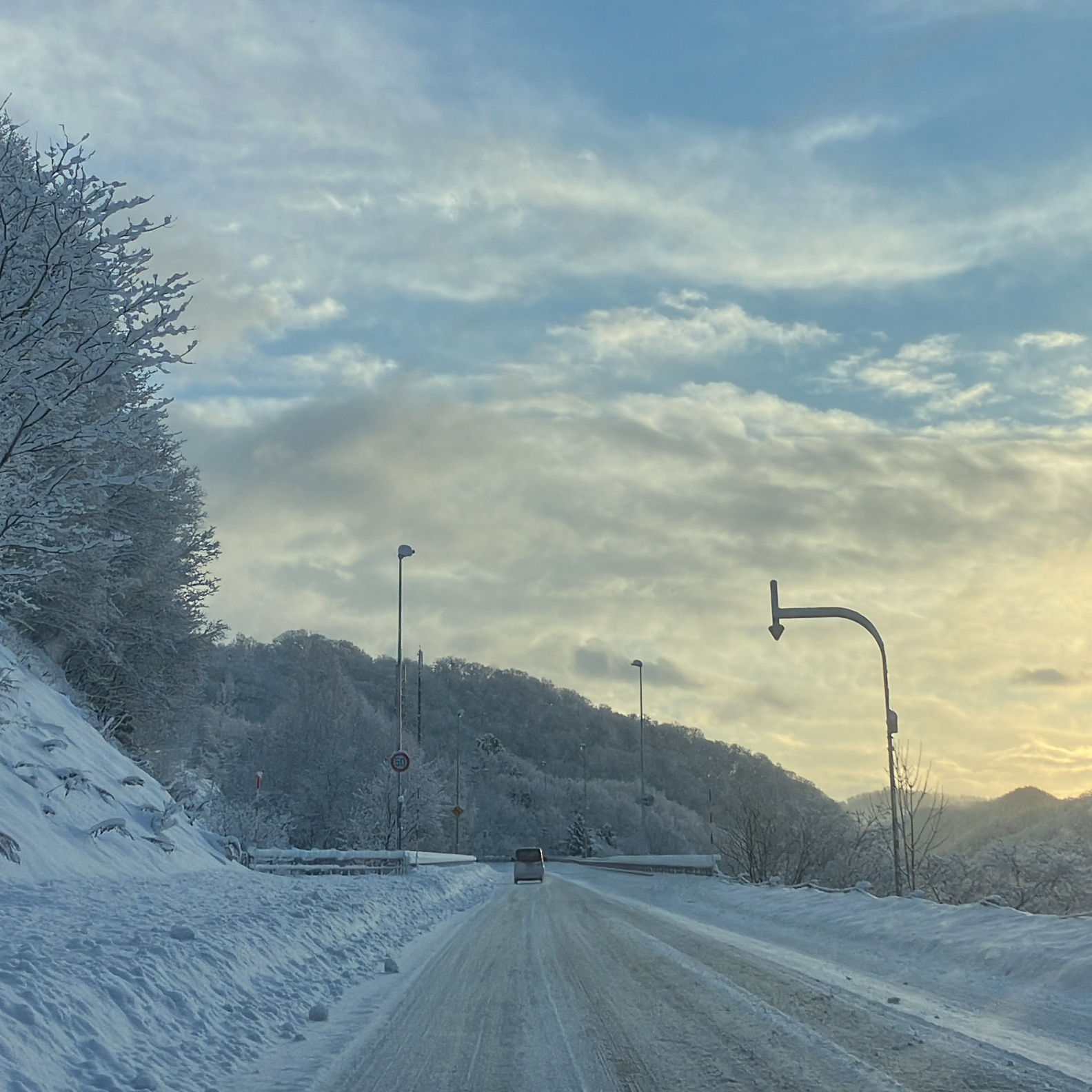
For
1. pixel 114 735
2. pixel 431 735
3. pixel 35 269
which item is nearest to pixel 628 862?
pixel 114 735

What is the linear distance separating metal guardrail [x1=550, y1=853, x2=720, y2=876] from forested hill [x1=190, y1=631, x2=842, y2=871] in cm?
219

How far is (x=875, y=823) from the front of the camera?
36.2m

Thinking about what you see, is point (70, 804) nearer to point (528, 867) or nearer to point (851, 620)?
point (851, 620)

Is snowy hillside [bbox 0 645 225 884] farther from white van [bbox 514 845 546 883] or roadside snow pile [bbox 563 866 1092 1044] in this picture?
white van [bbox 514 845 546 883]

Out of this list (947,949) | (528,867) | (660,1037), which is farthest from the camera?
(528,867)

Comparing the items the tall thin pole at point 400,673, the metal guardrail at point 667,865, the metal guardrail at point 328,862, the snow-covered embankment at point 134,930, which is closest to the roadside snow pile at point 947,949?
the snow-covered embankment at point 134,930

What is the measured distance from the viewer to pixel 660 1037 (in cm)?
758

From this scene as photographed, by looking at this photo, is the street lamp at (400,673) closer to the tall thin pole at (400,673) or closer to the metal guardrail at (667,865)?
the tall thin pole at (400,673)

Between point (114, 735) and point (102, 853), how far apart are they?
1440 cm

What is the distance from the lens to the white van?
4791cm

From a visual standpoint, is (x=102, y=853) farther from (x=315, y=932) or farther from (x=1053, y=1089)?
(x=1053, y=1089)

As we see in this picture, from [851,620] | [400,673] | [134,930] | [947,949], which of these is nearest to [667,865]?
[400,673]

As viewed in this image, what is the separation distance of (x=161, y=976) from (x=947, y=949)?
31.1 ft

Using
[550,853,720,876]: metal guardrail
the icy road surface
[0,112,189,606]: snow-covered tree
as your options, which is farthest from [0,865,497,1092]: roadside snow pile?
[550,853,720,876]: metal guardrail
